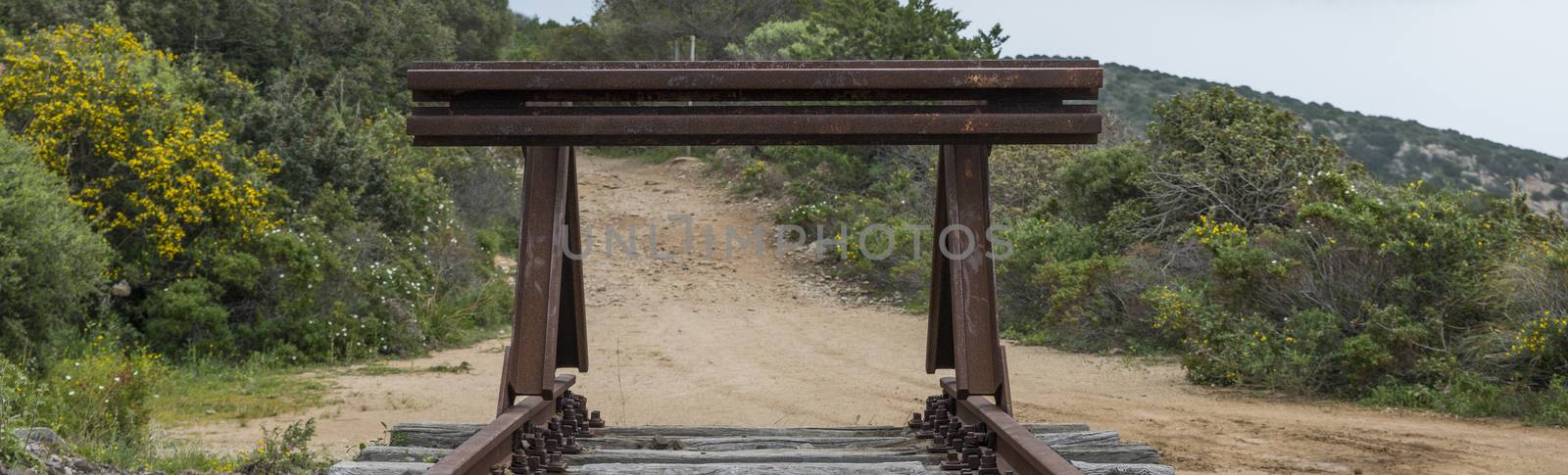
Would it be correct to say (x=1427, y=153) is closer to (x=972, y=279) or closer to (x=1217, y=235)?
(x=1217, y=235)

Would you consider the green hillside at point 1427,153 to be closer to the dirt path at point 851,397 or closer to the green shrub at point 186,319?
the dirt path at point 851,397

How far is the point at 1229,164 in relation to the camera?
15688 millimetres

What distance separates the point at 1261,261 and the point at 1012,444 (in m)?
8.15

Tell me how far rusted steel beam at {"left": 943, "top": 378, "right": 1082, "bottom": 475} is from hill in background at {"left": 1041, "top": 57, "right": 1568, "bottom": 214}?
96.6ft

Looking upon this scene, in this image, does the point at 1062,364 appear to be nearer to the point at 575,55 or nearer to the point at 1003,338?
the point at 1003,338

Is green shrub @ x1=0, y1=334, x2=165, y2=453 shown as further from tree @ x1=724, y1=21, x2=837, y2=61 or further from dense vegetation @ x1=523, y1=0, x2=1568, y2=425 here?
tree @ x1=724, y1=21, x2=837, y2=61

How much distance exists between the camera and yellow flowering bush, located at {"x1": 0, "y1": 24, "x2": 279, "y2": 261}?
1253 centimetres

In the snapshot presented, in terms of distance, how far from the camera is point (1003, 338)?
15.3 m

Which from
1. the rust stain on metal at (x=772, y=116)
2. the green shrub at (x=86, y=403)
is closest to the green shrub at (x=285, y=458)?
the green shrub at (x=86, y=403)

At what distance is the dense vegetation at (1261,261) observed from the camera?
10.1 metres

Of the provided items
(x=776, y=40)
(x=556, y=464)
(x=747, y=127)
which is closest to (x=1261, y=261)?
(x=747, y=127)

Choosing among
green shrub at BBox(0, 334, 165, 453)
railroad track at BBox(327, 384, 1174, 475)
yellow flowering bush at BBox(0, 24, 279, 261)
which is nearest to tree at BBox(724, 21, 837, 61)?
yellow flowering bush at BBox(0, 24, 279, 261)

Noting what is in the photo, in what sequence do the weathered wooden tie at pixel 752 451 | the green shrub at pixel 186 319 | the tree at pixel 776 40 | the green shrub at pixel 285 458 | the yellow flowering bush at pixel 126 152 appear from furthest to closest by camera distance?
1. the tree at pixel 776 40
2. the yellow flowering bush at pixel 126 152
3. the green shrub at pixel 186 319
4. the green shrub at pixel 285 458
5. the weathered wooden tie at pixel 752 451

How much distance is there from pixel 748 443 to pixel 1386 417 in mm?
5878
